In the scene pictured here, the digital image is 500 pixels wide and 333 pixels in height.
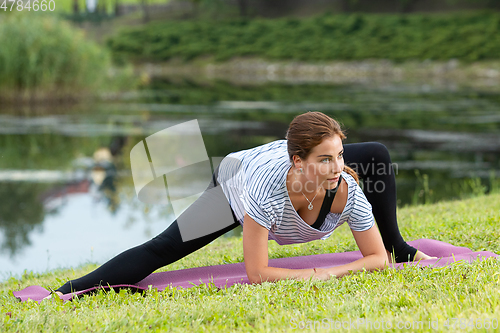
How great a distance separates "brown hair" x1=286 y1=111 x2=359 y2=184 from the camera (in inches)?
131

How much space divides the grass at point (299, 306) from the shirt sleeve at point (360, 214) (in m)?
0.31

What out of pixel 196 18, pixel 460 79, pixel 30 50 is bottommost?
pixel 460 79

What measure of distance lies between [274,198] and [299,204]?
0.68 feet

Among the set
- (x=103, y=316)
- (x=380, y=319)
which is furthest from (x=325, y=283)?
(x=103, y=316)

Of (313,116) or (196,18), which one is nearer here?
(313,116)

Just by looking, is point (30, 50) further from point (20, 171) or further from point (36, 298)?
point (36, 298)

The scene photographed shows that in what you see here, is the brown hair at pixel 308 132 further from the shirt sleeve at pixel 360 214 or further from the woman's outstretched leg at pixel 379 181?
the woman's outstretched leg at pixel 379 181

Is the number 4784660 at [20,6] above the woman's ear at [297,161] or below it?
above

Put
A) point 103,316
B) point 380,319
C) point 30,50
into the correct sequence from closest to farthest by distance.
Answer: point 380,319 < point 103,316 < point 30,50

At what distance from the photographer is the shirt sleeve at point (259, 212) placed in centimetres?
337

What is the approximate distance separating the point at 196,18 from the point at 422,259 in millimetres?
62121

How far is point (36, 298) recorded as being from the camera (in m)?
3.91

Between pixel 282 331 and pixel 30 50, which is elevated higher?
pixel 30 50

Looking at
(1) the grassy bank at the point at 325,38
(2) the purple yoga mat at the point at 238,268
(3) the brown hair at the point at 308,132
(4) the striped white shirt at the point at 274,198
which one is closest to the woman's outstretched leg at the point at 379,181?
(2) the purple yoga mat at the point at 238,268
